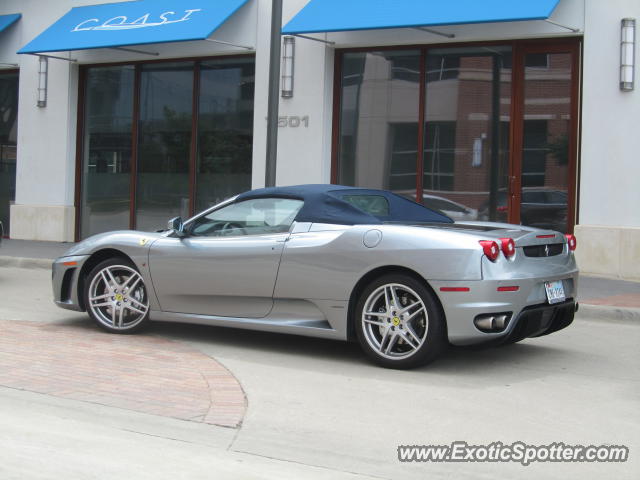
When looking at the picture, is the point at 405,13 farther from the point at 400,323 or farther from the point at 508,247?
the point at 400,323

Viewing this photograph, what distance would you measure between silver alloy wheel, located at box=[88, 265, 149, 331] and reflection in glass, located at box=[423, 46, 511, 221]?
704 centimetres

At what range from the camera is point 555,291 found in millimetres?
6508

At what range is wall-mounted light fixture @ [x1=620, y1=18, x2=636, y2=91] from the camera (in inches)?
470

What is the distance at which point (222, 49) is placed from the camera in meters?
15.5

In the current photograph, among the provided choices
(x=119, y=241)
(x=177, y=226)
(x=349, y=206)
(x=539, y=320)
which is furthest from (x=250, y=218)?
(x=539, y=320)

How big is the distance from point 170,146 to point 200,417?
12133 millimetres

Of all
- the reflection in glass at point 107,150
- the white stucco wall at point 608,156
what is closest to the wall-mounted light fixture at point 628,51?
the white stucco wall at point 608,156

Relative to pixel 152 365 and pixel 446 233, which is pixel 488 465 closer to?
pixel 446 233

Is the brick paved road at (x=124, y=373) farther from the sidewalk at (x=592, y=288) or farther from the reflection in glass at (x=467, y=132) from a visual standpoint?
the reflection in glass at (x=467, y=132)

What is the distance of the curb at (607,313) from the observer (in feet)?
30.0

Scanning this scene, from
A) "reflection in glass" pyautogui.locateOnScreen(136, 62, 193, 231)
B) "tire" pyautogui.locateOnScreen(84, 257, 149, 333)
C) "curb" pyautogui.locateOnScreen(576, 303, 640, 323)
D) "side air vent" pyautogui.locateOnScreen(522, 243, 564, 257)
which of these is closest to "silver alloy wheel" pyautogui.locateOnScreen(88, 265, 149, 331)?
"tire" pyautogui.locateOnScreen(84, 257, 149, 333)

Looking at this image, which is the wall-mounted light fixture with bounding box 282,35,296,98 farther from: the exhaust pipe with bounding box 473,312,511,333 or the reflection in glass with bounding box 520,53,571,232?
the exhaust pipe with bounding box 473,312,511,333

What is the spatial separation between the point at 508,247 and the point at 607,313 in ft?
11.9

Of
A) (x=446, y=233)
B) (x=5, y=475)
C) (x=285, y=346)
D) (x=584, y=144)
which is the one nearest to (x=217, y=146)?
(x=584, y=144)
